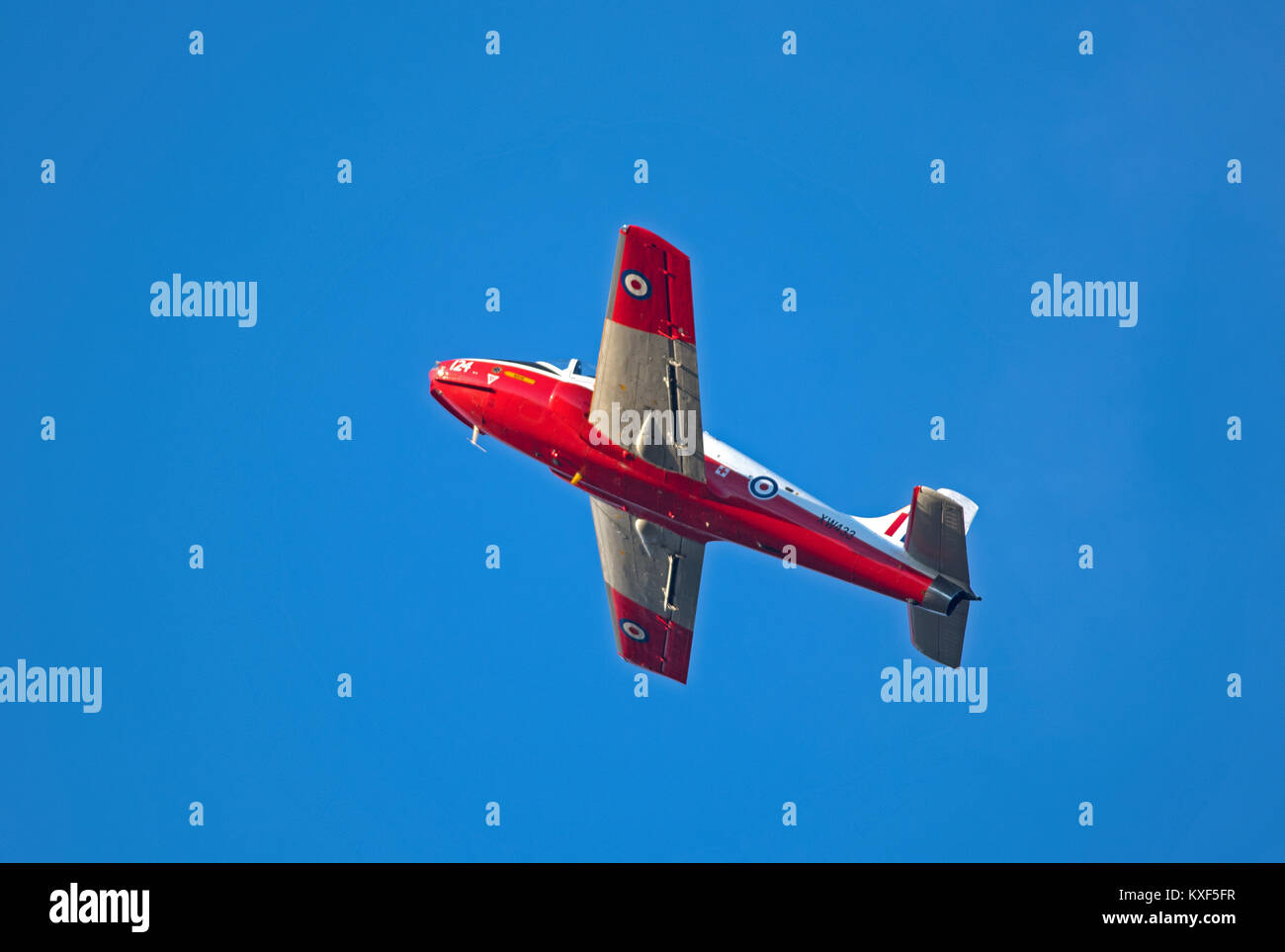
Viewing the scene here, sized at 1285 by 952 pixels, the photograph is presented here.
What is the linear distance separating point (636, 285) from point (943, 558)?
11.5 meters

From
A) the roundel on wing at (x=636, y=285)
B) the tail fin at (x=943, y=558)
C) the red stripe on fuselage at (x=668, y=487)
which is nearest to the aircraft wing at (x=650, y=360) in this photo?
the roundel on wing at (x=636, y=285)

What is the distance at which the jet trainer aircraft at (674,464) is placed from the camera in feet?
119

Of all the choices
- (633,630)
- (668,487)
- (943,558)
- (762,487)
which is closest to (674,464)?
(668,487)

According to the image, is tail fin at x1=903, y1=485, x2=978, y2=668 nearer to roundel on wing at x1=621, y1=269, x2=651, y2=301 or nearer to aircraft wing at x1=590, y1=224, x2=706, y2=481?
aircraft wing at x1=590, y1=224, x2=706, y2=481

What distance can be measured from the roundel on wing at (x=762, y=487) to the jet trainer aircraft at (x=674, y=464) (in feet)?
0.09

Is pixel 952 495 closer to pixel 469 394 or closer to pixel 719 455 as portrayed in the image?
pixel 719 455

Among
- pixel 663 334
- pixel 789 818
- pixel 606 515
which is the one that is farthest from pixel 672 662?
pixel 663 334

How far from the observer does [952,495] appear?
125 ft

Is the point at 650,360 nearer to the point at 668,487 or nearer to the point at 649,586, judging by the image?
the point at 668,487

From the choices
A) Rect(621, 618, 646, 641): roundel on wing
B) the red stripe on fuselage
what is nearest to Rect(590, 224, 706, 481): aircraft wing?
the red stripe on fuselage

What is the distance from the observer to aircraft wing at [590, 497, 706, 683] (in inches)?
1716

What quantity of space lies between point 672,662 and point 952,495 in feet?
37.4

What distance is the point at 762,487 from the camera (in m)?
39.1

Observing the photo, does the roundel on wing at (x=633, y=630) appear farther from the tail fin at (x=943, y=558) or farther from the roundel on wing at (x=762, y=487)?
the tail fin at (x=943, y=558)
